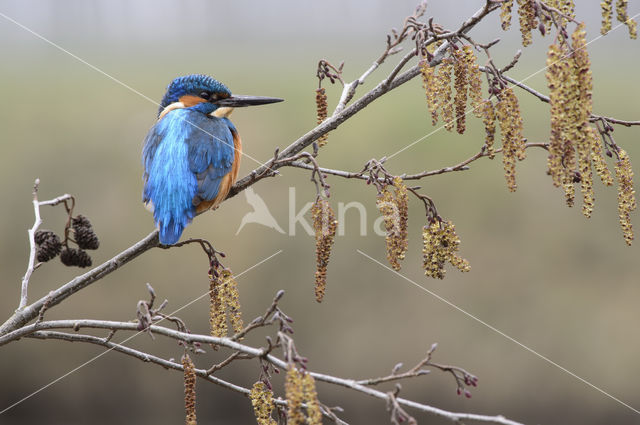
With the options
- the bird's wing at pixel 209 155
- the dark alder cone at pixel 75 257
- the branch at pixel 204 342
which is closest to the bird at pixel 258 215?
the bird's wing at pixel 209 155

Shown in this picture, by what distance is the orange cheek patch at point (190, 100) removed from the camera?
2.87 meters

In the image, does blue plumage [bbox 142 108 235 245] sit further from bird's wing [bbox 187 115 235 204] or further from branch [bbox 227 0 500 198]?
branch [bbox 227 0 500 198]

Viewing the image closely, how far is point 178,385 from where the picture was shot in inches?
204

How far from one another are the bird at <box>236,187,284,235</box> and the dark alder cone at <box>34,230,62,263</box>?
331 centimetres

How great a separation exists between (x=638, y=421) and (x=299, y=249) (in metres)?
2.53

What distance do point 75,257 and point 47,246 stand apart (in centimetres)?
7

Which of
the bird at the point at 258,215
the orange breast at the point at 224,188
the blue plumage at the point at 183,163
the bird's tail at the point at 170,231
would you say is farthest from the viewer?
the bird at the point at 258,215

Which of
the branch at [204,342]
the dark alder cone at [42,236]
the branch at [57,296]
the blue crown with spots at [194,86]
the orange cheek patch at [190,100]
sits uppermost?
the blue crown with spots at [194,86]

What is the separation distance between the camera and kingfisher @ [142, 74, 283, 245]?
7.97ft

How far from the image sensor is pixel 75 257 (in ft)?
6.03

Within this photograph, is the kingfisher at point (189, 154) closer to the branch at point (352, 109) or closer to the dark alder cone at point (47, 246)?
the dark alder cone at point (47, 246)

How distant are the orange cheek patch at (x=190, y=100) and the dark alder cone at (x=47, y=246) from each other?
1159 millimetres

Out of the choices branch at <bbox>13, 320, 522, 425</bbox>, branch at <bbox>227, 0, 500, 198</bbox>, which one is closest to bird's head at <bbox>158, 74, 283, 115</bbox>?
branch at <bbox>227, 0, 500, 198</bbox>

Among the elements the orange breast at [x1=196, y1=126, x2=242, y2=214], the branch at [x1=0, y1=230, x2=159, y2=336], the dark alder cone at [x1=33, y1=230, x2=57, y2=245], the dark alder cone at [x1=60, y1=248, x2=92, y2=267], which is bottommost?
the branch at [x1=0, y1=230, x2=159, y2=336]
